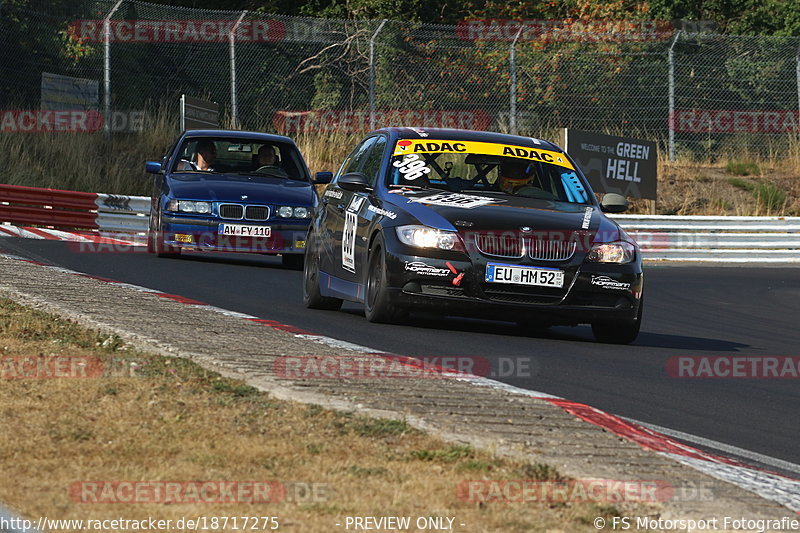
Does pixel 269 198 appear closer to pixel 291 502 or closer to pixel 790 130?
pixel 291 502

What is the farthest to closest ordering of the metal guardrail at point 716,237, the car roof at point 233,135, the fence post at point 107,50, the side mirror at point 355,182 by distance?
the metal guardrail at point 716,237, the fence post at point 107,50, the car roof at point 233,135, the side mirror at point 355,182

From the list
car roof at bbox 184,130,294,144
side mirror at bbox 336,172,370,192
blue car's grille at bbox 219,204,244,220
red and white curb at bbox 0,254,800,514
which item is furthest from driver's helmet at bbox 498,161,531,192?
car roof at bbox 184,130,294,144

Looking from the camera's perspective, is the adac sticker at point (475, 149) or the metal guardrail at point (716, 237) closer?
the adac sticker at point (475, 149)

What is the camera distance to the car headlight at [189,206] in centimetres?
1675

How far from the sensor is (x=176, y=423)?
5824mm

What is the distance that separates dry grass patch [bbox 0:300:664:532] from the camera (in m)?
4.60

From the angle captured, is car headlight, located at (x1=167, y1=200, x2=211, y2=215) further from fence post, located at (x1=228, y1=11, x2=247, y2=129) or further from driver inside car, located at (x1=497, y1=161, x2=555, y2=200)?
fence post, located at (x1=228, y1=11, x2=247, y2=129)

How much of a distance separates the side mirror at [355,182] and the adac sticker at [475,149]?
447mm

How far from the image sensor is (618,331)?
1069cm

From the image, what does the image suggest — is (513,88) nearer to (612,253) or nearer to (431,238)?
(612,253)

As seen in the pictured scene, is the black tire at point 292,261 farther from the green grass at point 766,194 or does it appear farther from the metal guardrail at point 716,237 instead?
the green grass at point 766,194

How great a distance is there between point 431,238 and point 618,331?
1.70 m

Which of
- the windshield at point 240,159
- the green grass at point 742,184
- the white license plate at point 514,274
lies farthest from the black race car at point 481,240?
the green grass at point 742,184

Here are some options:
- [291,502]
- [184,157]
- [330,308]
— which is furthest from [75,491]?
[184,157]
